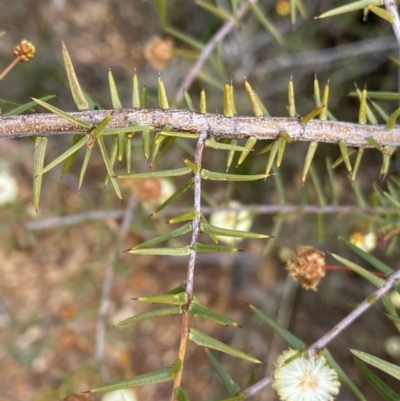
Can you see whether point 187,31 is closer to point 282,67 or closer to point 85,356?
point 282,67

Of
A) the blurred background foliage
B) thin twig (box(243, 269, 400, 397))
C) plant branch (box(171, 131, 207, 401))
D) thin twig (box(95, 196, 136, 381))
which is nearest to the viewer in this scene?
plant branch (box(171, 131, 207, 401))

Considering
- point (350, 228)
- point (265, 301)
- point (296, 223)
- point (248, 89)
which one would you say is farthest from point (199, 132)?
point (265, 301)

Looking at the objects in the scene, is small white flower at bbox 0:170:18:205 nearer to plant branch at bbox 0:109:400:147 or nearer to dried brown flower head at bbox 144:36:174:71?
dried brown flower head at bbox 144:36:174:71

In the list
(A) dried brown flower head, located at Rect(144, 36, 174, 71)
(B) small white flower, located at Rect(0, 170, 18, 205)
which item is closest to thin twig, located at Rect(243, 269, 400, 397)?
(A) dried brown flower head, located at Rect(144, 36, 174, 71)

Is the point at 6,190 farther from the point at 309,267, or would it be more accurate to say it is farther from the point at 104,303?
the point at 309,267

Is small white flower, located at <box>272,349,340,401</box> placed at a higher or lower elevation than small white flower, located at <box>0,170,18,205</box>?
higher

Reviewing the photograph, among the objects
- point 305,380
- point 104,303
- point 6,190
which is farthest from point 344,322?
point 6,190
